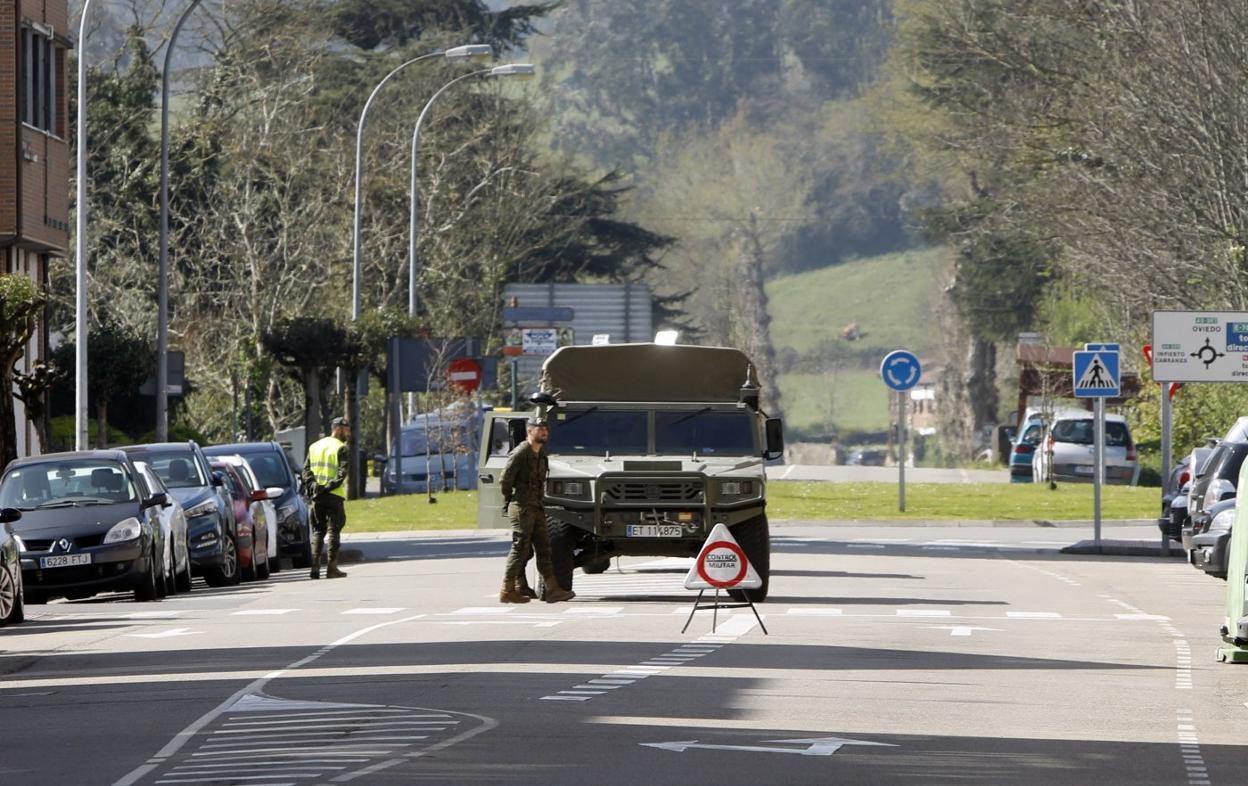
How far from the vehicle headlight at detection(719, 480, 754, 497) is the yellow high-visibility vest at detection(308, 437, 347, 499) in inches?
261

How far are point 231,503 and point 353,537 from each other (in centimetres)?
1161

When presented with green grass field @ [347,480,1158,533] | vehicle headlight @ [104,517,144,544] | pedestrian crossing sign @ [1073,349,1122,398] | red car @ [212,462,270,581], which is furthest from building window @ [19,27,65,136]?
vehicle headlight @ [104,517,144,544]

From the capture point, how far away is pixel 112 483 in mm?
27688

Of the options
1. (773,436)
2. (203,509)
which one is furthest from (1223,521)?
(203,509)

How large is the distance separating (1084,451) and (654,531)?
37053 millimetres

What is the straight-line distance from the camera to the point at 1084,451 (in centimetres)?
6044

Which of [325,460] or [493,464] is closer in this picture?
[325,460]

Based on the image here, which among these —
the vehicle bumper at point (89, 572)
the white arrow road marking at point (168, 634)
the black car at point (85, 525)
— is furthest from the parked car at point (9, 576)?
the vehicle bumper at point (89, 572)

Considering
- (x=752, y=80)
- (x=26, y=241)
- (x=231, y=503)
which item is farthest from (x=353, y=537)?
(x=752, y=80)

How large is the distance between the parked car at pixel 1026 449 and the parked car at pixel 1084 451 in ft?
6.19

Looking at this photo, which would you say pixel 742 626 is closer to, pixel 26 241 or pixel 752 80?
pixel 26 241

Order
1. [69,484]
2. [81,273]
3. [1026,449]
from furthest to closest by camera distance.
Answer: [1026,449]
[81,273]
[69,484]

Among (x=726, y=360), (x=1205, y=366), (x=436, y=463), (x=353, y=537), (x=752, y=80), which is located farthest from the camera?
(x=752, y=80)

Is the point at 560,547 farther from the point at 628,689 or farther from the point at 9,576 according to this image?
the point at 628,689
